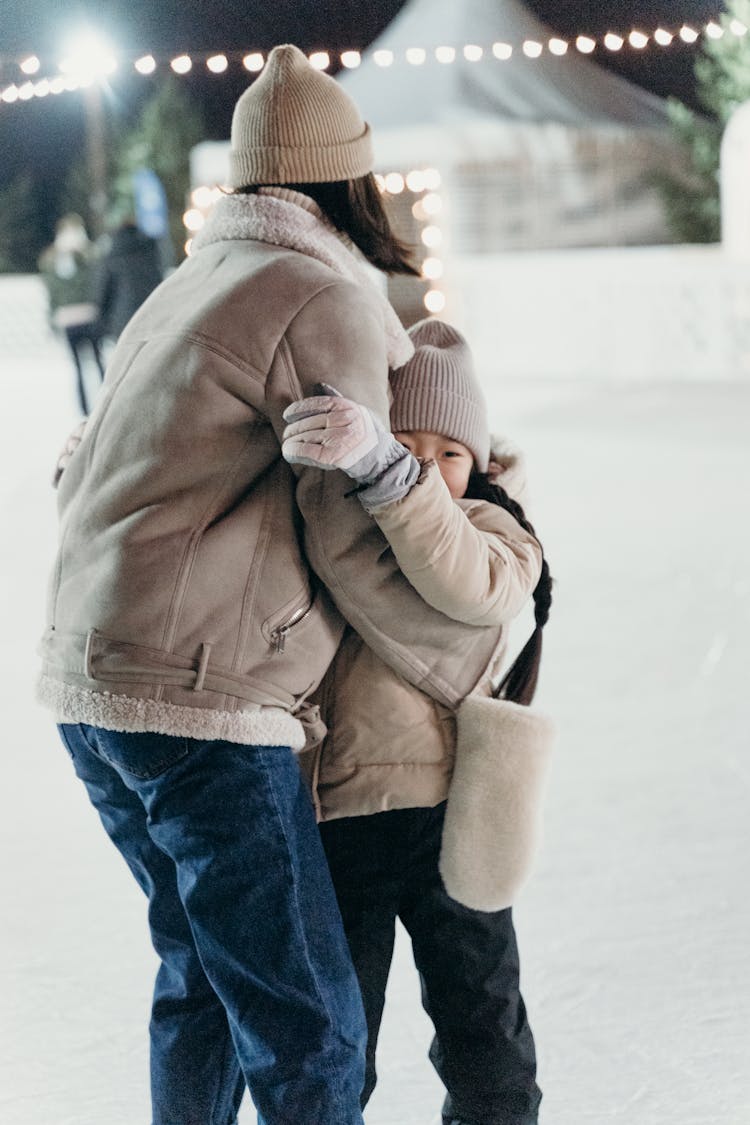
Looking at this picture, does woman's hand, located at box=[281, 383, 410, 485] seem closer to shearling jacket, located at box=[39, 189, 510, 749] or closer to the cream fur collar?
shearling jacket, located at box=[39, 189, 510, 749]

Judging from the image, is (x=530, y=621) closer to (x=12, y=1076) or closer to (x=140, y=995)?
(x=140, y=995)

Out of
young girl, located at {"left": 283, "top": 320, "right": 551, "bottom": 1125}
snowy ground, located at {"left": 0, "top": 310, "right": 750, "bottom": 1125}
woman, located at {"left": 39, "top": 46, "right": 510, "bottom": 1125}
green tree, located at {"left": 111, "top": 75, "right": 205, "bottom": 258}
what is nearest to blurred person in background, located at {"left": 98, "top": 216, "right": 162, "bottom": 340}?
snowy ground, located at {"left": 0, "top": 310, "right": 750, "bottom": 1125}

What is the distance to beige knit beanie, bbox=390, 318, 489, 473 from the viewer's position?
1.38m

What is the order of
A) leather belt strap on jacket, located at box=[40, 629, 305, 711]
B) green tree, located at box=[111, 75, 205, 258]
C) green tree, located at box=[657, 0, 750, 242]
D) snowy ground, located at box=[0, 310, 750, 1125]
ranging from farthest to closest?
green tree, located at box=[111, 75, 205, 258] → green tree, located at box=[657, 0, 750, 242] → snowy ground, located at box=[0, 310, 750, 1125] → leather belt strap on jacket, located at box=[40, 629, 305, 711]

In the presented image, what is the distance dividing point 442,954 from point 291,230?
758mm

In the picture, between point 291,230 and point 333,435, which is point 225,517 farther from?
point 291,230

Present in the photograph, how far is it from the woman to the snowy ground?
0.55 meters

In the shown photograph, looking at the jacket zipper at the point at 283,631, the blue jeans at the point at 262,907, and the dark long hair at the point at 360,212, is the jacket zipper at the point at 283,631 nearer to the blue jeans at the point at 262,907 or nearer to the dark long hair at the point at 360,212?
the blue jeans at the point at 262,907

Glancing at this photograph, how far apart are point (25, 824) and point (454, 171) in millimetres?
9783

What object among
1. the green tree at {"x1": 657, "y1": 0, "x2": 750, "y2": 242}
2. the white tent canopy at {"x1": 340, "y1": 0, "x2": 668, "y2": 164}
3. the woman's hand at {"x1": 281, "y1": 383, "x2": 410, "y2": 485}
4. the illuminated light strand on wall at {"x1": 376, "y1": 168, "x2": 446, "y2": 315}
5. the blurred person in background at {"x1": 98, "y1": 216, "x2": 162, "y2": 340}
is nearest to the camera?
the woman's hand at {"x1": 281, "y1": 383, "x2": 410, "y2": 485}

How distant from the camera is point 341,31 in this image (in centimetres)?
240

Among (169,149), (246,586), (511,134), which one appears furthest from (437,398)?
(169,149)

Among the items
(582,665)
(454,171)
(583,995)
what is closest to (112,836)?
(583,995)

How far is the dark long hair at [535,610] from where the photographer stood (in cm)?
145
